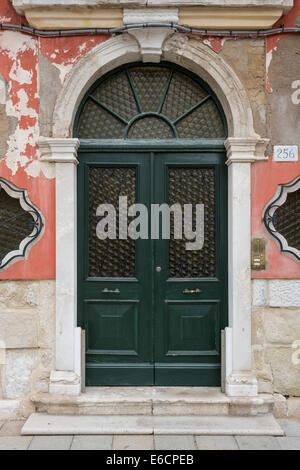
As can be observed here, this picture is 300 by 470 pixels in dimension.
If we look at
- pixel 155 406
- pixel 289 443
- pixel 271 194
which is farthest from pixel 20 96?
pixel 289 443

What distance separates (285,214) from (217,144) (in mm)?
962

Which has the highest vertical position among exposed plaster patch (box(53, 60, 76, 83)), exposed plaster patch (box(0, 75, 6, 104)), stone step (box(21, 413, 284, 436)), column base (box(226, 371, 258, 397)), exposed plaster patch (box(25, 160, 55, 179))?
exposed plaster patch (box(53, 60, 76, 83))

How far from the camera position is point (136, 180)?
4.47 m

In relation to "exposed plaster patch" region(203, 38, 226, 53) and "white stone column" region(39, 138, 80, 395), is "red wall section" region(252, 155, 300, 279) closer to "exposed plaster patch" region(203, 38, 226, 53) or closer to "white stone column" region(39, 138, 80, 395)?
"exposed plaster patch" region(203, 38, 226, 53)

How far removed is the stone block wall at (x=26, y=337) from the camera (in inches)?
166

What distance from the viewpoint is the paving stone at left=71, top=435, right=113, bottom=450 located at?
359 centimetres

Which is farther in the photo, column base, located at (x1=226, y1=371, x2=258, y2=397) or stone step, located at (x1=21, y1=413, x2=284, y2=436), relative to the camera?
column base, located at (x1=226, y1=371, x2=258, y2=397)

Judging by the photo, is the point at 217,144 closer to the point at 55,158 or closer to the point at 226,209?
the point at 226,209

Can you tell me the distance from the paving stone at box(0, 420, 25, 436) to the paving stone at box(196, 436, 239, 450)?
5.16 feet

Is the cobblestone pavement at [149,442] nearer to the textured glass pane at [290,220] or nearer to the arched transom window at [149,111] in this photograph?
the textured glass pane at [290,220]

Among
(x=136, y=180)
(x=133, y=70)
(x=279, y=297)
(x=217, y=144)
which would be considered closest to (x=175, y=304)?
(x=279, y=297)

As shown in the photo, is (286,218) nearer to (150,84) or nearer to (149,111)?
(149,111)

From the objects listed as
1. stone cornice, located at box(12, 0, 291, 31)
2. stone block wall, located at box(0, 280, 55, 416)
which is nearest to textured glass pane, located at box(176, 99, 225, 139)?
stone cornice, located at box(12, 0, 291, 31)

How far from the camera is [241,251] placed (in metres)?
4.25
